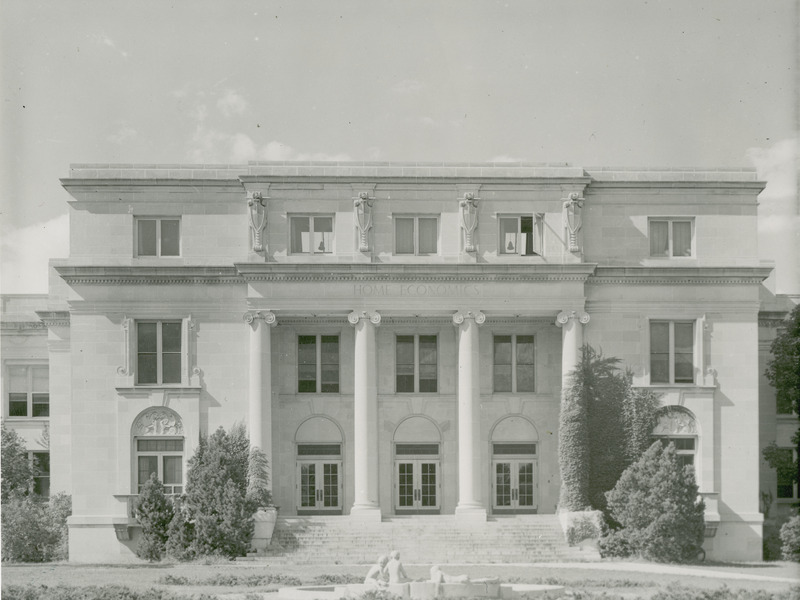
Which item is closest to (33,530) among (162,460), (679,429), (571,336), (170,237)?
(162,460)

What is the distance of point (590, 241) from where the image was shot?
5291cm

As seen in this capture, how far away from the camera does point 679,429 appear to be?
172 ft

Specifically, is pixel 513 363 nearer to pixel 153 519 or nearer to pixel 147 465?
pixel 147 465

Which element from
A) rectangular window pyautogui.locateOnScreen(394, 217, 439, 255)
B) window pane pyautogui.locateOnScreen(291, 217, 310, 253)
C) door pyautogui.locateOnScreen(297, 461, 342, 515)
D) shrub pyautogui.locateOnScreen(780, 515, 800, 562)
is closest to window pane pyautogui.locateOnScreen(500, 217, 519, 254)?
rectangular window pyautogui.locateOnScreen(394, 217, 439, 255)

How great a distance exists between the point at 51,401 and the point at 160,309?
8400mm

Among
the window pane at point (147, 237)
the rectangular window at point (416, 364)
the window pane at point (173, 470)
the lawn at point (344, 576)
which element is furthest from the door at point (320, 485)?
the window pane at point (147, 237)

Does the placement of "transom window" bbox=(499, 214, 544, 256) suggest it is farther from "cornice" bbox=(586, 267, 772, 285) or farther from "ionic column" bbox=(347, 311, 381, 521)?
"ionic column" bbox=(347, 311, 381, 521)

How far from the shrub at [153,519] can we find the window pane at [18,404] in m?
15.0

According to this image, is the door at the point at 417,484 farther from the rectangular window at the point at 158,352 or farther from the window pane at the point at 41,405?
the window pane at the point at 41,405

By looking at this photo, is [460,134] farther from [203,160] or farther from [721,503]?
[721,503]

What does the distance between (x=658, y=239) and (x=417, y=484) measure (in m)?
15.6

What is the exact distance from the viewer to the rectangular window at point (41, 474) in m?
58.9

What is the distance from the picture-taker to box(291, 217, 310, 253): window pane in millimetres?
52531

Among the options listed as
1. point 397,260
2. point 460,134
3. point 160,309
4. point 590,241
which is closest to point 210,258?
point 160,309
